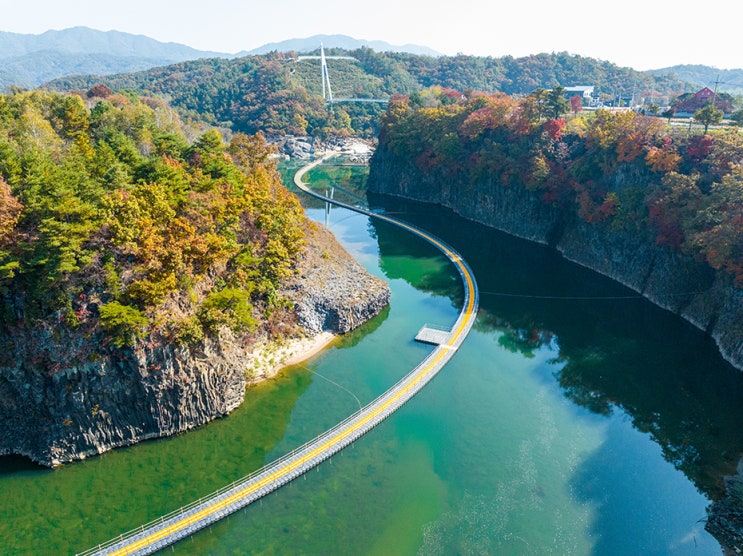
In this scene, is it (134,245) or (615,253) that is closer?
(134,245)

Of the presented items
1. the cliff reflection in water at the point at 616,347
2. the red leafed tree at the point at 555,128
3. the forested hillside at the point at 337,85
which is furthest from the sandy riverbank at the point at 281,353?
the forested hillside at the point at 337,85

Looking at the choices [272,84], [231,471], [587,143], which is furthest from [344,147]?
[231,471]

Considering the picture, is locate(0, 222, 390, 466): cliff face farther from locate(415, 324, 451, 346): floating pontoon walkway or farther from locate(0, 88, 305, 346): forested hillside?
locate(415, 324, 451, 346): floating pontoon walkway

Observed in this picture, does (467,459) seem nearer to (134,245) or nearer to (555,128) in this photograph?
(134,245)

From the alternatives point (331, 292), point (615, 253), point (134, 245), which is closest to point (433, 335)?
point (331, 292)

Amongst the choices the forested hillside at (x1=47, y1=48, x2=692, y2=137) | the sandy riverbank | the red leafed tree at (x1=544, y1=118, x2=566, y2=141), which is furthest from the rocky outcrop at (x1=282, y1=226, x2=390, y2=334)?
the forested hillside at (x1=47, y1=48, x2=692, y2=137)

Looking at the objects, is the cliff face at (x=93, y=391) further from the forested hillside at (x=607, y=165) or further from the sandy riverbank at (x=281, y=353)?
the forested hillside at (x=607, y=165)

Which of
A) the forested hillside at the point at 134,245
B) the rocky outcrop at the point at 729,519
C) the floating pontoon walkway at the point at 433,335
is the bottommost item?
the floating pontoon walkway at the point at 433,335
